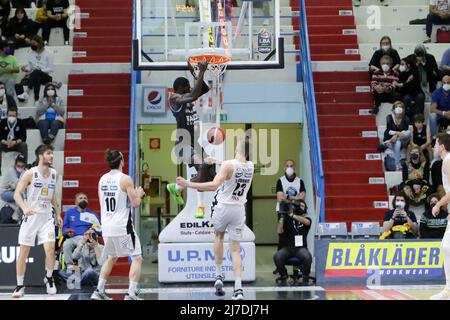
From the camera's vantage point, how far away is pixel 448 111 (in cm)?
1823

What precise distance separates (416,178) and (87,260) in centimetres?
650

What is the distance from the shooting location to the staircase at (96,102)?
59.8 ft

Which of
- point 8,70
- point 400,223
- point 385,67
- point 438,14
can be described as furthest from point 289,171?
point 8,70

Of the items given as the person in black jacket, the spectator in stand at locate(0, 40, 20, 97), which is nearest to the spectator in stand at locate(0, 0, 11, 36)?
the spectator in stand at locate(0, 40, 20, 97)

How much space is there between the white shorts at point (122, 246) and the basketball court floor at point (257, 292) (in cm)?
87

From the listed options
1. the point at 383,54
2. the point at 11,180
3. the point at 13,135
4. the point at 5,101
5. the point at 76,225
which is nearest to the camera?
the point at 76,225

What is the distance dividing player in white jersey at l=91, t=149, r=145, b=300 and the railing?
15.1 feet

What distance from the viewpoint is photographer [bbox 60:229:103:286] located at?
1386 cm

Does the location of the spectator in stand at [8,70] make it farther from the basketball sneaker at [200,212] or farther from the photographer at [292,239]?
the photographer at [292,239]

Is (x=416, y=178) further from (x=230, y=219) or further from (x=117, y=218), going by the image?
(x=117, y=218)

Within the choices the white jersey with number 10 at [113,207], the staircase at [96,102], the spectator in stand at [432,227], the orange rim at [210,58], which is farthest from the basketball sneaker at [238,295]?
the staircase at [96,102]

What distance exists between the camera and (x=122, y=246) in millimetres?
11953

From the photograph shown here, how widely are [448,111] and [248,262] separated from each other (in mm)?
6140

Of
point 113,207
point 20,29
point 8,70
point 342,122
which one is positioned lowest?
point 113,207
